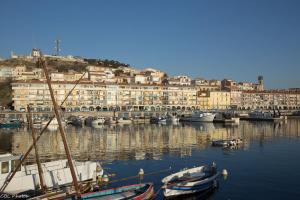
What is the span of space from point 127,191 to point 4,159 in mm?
8185

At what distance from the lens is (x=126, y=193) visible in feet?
71.0

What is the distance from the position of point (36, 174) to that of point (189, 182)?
10.1 m

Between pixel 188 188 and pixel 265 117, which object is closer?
pixel 188 188

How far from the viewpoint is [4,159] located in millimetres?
23375

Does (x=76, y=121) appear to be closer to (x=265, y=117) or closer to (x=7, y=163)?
(x=265, y=117)

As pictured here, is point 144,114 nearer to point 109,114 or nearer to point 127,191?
point 109,114

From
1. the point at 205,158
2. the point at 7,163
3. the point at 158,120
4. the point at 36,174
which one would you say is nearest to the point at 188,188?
the point at 36,174

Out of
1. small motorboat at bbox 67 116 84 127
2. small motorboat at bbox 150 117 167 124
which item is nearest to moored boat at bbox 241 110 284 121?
small motorboat at bbox 150 117 167 124

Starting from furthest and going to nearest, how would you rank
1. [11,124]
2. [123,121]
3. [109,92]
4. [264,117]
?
[109,92] < [264,117] < [123,121] < [11,124]

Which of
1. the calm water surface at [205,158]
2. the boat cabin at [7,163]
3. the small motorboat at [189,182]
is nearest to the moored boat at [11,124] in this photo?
the calm water surface at [205,158]

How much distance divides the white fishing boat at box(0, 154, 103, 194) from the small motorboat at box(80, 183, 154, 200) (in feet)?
13.0

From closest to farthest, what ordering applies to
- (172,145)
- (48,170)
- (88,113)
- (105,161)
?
(48,170), (105,161), (172,145), (88,113)

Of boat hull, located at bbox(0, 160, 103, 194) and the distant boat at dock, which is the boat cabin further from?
the distant boat at dock

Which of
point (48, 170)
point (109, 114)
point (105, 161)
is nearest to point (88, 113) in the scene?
point (109, 114)
